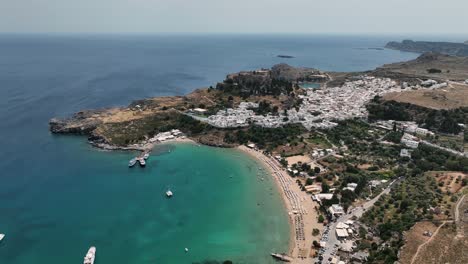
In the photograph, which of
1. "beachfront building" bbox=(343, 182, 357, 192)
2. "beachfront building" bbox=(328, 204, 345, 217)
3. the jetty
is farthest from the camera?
the jetty

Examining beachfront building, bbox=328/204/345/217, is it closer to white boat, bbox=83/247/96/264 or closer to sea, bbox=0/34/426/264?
sea, bbox=0/34/426/264

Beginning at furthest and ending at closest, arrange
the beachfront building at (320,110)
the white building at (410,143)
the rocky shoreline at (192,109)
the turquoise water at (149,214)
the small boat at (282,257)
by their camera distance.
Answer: the beachfront building at (320,110) → the rocky shoreline at (192,109) → the white building at (410,143) → the turquoise water at (149,214) → the small boat at (282,257)

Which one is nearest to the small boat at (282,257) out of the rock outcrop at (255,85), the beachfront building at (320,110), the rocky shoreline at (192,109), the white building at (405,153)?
the rocky shoreline at (192,109)

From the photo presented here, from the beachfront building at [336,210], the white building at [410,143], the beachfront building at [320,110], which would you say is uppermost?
the beachfront building at [320,110]

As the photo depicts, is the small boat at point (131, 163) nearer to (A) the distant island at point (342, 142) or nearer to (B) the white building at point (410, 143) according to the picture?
(A) the distant island at point (342, 142)

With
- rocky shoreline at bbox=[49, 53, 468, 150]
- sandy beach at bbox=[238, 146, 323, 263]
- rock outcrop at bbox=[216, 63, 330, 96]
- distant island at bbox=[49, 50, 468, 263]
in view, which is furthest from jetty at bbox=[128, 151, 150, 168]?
rock outcrop at bbox=[216, 63, 330, 96]

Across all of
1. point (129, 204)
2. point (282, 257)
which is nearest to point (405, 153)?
point (282, 257)
